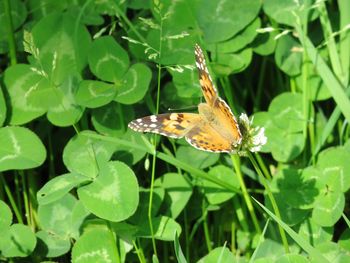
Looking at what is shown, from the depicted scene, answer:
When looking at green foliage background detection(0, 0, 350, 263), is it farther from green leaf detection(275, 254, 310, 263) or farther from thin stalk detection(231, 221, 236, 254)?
green leaf detection(275, 254, 310, 263)

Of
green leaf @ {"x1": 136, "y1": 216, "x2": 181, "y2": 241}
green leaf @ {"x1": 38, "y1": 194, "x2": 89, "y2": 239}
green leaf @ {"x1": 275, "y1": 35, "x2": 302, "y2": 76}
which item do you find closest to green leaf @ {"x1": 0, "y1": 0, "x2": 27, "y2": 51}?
green leaf @ {"x1": 38, "y1": 194, "x2": 89, "y2": 239}

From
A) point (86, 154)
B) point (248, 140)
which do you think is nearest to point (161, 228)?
point (86, 154)

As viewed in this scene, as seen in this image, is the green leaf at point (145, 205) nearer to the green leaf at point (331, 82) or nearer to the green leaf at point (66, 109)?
the green leaf at point (66, 109)

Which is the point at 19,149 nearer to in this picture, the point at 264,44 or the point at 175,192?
the point at 175,192

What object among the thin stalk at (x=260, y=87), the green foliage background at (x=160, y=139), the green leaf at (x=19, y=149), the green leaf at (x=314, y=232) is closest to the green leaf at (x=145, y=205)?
the green foliage background at (x=160, y=139)

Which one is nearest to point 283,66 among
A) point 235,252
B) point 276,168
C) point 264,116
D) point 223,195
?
point 264,116

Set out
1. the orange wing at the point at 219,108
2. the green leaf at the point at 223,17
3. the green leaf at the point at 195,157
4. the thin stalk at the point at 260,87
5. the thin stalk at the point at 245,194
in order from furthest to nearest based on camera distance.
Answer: the thin stalk at the point at 260,87, the green leaf at the point at 223,17, the green leaf at the point at 195,157, the thin stalk at the point at 245,194, the orange wing at the point at 219,108
